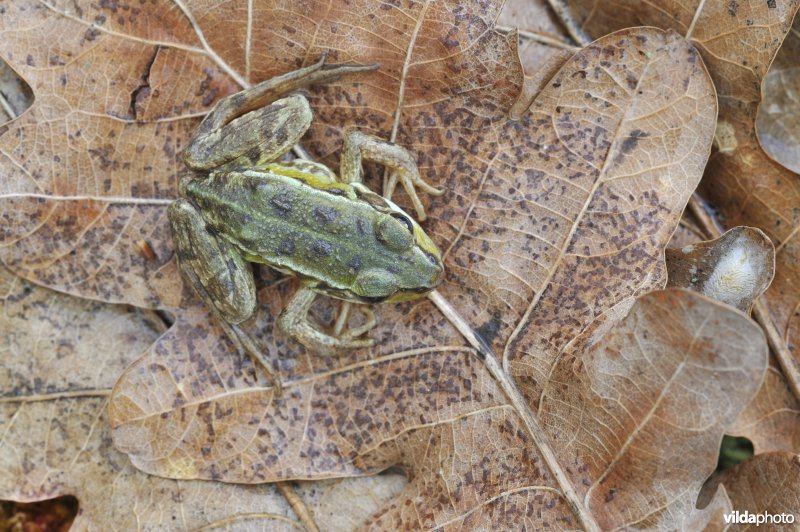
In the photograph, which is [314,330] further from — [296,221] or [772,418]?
[772,418]

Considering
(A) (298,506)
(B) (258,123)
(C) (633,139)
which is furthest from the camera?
(A) (298,506)

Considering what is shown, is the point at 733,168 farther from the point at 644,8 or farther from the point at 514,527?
the point at 514,527

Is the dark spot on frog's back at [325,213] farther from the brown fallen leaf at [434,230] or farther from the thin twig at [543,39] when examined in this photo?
the thin twig at [543,39]

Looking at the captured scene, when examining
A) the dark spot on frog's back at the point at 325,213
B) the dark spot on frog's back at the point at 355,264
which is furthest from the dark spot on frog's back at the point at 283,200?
the dark spot on frog's back at the point at 355,264

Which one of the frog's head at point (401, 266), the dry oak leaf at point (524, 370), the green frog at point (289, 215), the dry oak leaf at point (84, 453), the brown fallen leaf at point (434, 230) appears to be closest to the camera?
the dry oak leaf at point (524, 370)

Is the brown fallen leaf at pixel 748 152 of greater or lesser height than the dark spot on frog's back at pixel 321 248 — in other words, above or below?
above

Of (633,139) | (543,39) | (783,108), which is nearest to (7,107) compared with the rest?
(543,39)

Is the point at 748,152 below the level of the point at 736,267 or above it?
above
